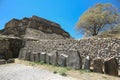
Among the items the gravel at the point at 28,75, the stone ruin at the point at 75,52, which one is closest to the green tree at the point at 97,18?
the stone ruin at the point at 75,52

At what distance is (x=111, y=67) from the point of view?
6.10 meters

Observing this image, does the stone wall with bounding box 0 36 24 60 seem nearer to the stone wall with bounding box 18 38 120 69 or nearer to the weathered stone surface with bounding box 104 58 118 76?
the stone wall with bounding box 18 38 120 69

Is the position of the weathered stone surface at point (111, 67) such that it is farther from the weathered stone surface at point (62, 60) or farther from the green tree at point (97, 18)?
the green tree at point (97, 18)

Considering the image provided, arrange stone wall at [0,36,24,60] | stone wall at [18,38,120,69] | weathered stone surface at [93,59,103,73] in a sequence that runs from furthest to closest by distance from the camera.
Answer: stone wall at [0,36,24,60], stone wall at [18,38,120,69], weathered stone surface at [93,59,103,73]

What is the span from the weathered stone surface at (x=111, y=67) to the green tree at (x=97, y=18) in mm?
13886

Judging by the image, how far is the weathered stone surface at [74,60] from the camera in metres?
7.18

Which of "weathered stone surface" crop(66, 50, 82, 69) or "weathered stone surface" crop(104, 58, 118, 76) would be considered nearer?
"weathered stone surface" crop(104, 58, 118, 76)

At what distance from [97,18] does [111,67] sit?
1415 centimetres

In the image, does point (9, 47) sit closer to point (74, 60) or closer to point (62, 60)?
point (62, 60)

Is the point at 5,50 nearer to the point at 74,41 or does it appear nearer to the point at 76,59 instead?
the point at 74,41

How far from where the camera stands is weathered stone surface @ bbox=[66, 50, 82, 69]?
23.5 feet

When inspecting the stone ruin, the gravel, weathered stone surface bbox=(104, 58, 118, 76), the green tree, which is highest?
the green tree

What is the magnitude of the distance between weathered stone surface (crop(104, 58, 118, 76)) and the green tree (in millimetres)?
13886

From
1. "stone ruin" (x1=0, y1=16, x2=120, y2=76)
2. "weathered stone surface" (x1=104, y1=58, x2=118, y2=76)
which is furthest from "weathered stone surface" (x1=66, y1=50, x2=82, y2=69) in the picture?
"weathered stone surface" (x1=104, y1=58, x2=118, y2=76)
